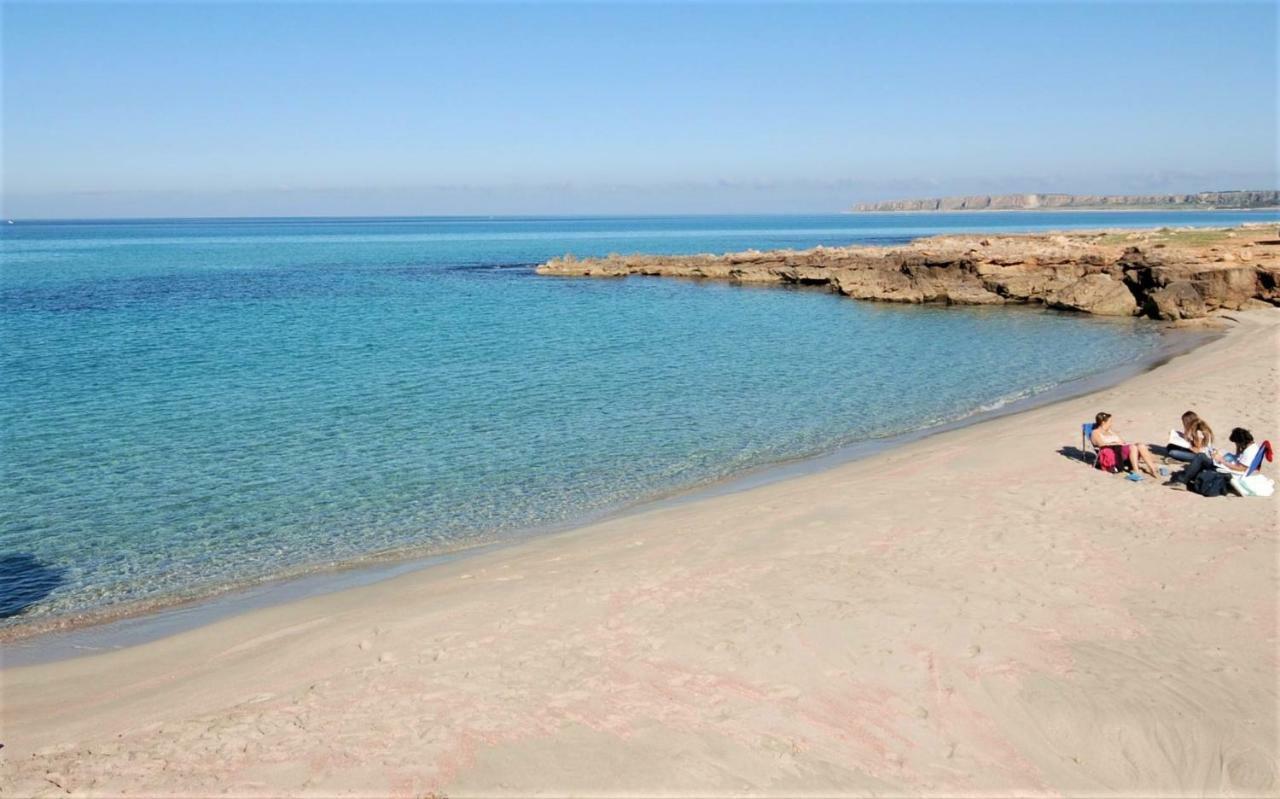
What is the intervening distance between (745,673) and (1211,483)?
8.33 metres

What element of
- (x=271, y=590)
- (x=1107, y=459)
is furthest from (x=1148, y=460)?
(x=271, y=590)

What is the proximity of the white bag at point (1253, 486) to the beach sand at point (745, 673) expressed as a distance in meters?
0.24

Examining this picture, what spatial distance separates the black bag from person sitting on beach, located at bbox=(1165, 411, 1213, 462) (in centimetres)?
66

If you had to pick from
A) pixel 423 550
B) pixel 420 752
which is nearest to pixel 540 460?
pixel 423 550

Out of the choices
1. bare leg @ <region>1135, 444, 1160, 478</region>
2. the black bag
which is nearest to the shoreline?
bare leg @ <region>1135, 444, 1160, 478</region>

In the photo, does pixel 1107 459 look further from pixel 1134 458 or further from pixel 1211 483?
pixel 1211 483

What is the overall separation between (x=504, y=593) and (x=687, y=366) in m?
18.1

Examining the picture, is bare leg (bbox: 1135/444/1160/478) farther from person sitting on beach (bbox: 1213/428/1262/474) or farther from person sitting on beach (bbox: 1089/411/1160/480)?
person sitting on beach (bbox: 1213/428/1262/474)

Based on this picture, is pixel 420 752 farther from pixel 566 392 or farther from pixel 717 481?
pixel 566 392

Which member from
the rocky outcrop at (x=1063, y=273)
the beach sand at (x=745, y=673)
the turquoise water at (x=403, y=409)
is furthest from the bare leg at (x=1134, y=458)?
the rocky outcrop at (x=1063, y=273)

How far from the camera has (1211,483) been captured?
1247 cm

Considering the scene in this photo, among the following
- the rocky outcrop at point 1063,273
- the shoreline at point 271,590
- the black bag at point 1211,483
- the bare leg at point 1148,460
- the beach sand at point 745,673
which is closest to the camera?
the beach sand at point 745,673

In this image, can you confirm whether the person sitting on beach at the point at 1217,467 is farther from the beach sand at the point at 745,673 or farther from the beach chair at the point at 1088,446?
the beach chair at the point at 1088,446

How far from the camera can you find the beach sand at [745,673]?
257 inches
